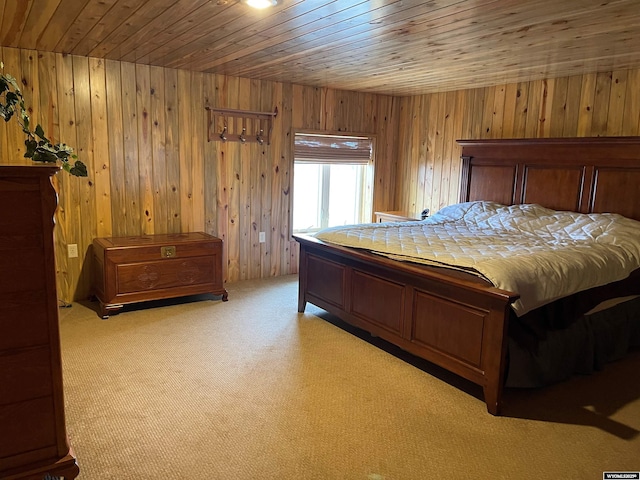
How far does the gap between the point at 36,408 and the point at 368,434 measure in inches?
55.7

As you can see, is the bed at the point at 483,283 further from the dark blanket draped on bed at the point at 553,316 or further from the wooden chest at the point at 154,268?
the wooden chest at the point at 154,268

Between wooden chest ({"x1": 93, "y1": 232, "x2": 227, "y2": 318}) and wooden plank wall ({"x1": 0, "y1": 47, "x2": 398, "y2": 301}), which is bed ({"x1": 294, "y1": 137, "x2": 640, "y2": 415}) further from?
wooden plank wall ({"x1": 0, "y1": 47, "x2": 398, "y2": 301})

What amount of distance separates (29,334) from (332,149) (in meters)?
4.16

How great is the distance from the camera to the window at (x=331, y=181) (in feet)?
17.6

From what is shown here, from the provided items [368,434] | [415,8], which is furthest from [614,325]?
[415,8]

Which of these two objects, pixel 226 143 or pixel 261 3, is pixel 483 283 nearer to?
pixel 261 3

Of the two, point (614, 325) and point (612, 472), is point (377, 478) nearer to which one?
point (612, 472)

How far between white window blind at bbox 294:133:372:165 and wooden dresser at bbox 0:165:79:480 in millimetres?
3711

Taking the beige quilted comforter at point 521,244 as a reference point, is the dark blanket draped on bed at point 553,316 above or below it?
below

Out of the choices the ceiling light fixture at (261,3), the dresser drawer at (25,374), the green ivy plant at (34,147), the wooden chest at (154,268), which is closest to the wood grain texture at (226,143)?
the wooden chest at (154,268)

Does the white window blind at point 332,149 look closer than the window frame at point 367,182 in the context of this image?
Yes

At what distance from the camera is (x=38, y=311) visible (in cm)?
169

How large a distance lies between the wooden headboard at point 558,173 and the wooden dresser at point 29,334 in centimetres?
387

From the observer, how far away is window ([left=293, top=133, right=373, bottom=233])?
Answer: 535 cm
